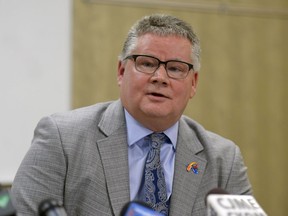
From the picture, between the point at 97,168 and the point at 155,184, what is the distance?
21cm

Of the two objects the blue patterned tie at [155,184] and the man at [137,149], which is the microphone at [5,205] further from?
the blue patterned tie at [155,184]

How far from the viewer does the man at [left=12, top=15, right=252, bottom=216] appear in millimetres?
1532

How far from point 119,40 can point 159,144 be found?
5.77ft

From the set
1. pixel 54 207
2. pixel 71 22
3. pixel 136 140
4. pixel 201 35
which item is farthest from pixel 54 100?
pixel 54 207

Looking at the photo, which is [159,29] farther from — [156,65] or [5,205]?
[5,205]

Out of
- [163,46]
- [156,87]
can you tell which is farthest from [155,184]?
[163,46]

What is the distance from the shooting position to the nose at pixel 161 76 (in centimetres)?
Result: 159

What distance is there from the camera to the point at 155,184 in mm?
1579

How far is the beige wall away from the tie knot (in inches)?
63.6

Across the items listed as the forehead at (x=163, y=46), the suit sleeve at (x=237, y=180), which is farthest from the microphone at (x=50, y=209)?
the suit sleeve at (x=237, y=180)

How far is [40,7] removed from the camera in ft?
10.1

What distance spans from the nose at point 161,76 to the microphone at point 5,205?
954 millimetres

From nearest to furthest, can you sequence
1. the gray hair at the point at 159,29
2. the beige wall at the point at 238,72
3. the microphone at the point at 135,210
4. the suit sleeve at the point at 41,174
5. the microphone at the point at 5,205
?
1. the microphone at the point at 5,205
2. the microphone at the point at 135,210
3. the suit sleeve at the point at 41,174
4. the gray hair at the point at 159,29
5. the beige wall at the point at 238,72

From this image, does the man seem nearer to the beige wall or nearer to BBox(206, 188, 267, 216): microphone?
BBox(206, 188, 267, 216): microphone
